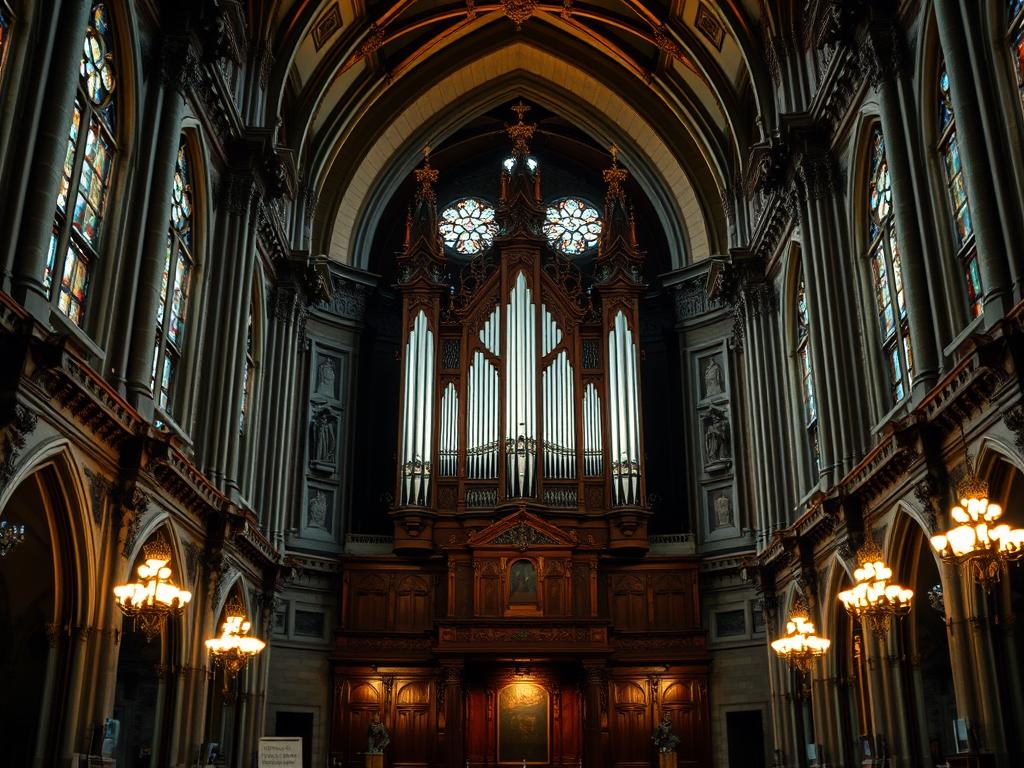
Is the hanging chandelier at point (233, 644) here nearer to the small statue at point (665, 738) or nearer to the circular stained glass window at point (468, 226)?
the small statue at point (665, 738)

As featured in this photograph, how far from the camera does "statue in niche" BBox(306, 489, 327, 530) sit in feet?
110

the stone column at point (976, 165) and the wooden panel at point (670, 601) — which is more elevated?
the stone column at point (976, 165)

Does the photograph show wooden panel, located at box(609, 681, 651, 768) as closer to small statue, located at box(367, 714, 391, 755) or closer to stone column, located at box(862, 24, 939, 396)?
small statue, located at box(367, 714, 391, 755)

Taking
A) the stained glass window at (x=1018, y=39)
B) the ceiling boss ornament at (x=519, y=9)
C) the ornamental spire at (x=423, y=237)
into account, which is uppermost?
the ceiling boss ornament at (x=519, y=9)

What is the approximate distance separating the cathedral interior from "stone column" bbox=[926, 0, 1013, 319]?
57mm

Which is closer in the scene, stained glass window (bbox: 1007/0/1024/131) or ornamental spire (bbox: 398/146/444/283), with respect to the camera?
stained glass window (bbox: 1007/0/1024/131)

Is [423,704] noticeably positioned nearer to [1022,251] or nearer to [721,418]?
[721,418]

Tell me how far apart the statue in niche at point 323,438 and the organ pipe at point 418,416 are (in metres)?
2.29

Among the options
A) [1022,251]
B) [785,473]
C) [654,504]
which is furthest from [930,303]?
[654,504]

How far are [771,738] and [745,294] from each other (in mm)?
12084

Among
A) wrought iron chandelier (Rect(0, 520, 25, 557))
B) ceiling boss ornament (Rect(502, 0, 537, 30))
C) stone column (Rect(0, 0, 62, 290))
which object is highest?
ceiling boss ornament (Rect(502, 0, 537, 30))

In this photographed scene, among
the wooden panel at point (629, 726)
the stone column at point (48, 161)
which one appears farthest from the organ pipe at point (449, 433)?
the stone column at point (48, 161)

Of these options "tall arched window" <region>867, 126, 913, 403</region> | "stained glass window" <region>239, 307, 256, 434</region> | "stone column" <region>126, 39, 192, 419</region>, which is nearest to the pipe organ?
"stained glass window" <region>239, 307, 256, 434</region>

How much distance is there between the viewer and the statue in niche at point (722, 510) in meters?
33.5
